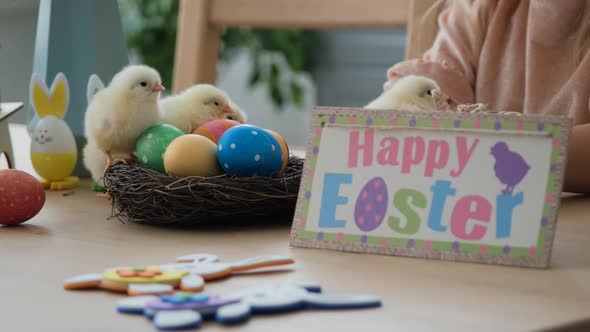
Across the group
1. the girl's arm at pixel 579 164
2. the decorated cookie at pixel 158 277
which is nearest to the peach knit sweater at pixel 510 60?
the girl's arm at pixel 579 164

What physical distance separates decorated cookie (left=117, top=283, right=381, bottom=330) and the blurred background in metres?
2.99

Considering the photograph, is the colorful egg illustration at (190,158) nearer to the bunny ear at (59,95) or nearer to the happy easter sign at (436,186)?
the happy easter sign at (436,186)

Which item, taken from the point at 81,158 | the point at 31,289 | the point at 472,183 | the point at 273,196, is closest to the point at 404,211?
the point at 472,183

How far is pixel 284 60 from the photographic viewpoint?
3963 mm

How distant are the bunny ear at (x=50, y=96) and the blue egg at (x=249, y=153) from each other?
0.33 m

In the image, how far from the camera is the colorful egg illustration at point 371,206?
64cm

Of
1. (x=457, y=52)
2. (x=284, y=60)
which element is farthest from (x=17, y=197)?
(x=284, y=60)

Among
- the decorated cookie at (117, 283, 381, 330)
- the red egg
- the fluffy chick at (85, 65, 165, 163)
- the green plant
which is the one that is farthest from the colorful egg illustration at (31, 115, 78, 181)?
the green plant

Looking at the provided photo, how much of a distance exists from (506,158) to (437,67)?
2.06ft

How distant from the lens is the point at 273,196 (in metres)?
0.75

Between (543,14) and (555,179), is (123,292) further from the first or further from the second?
(543,14)

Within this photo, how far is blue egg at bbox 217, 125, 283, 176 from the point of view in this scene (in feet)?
2.47

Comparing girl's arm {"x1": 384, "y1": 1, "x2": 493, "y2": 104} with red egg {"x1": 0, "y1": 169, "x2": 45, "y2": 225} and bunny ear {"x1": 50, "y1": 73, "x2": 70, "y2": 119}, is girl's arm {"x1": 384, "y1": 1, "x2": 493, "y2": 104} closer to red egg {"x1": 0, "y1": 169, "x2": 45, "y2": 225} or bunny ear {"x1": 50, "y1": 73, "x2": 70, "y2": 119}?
bunny ear {"x1": 50, "y1": 73, "x2": 70, "y2": 119}

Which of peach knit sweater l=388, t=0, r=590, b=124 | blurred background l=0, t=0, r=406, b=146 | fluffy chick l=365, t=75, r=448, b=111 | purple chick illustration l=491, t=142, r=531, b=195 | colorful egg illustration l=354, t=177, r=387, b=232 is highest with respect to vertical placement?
blurred background l=0, t=0, r=406, b=146
